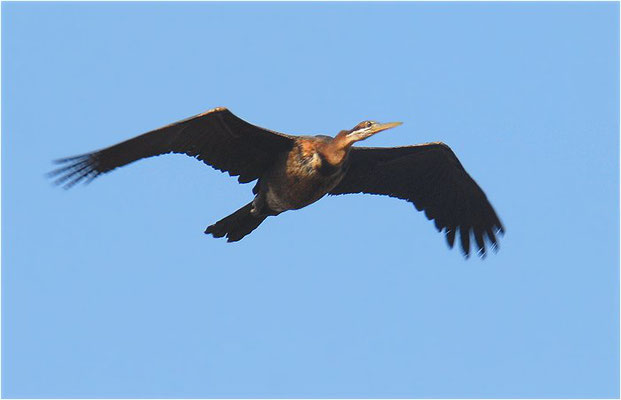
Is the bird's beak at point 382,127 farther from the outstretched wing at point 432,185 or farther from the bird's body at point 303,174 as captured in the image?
the outstretched wing at point 432,185

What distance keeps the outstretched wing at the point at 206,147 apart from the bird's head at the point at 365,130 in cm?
73

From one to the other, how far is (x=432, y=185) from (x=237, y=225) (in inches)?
104

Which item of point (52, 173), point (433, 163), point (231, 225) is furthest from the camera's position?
point (433, 163)

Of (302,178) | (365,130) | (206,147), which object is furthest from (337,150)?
(206,147)

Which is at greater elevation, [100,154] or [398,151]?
[398,151]

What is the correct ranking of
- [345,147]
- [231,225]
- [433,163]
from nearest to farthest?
[345,147] < [231,225] < [433,163]

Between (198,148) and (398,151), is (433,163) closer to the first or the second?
(398,151)

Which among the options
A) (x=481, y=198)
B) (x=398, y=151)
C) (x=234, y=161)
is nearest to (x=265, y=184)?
(x=234, y=161)

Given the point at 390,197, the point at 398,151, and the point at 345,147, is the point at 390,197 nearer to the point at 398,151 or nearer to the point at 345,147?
the point at 398,151

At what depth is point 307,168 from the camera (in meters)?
13.0

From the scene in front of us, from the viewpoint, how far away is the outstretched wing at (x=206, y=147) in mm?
12305

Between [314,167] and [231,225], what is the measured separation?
1.42 m

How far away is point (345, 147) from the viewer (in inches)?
508

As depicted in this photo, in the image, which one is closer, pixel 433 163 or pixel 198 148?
pixel 198 148
